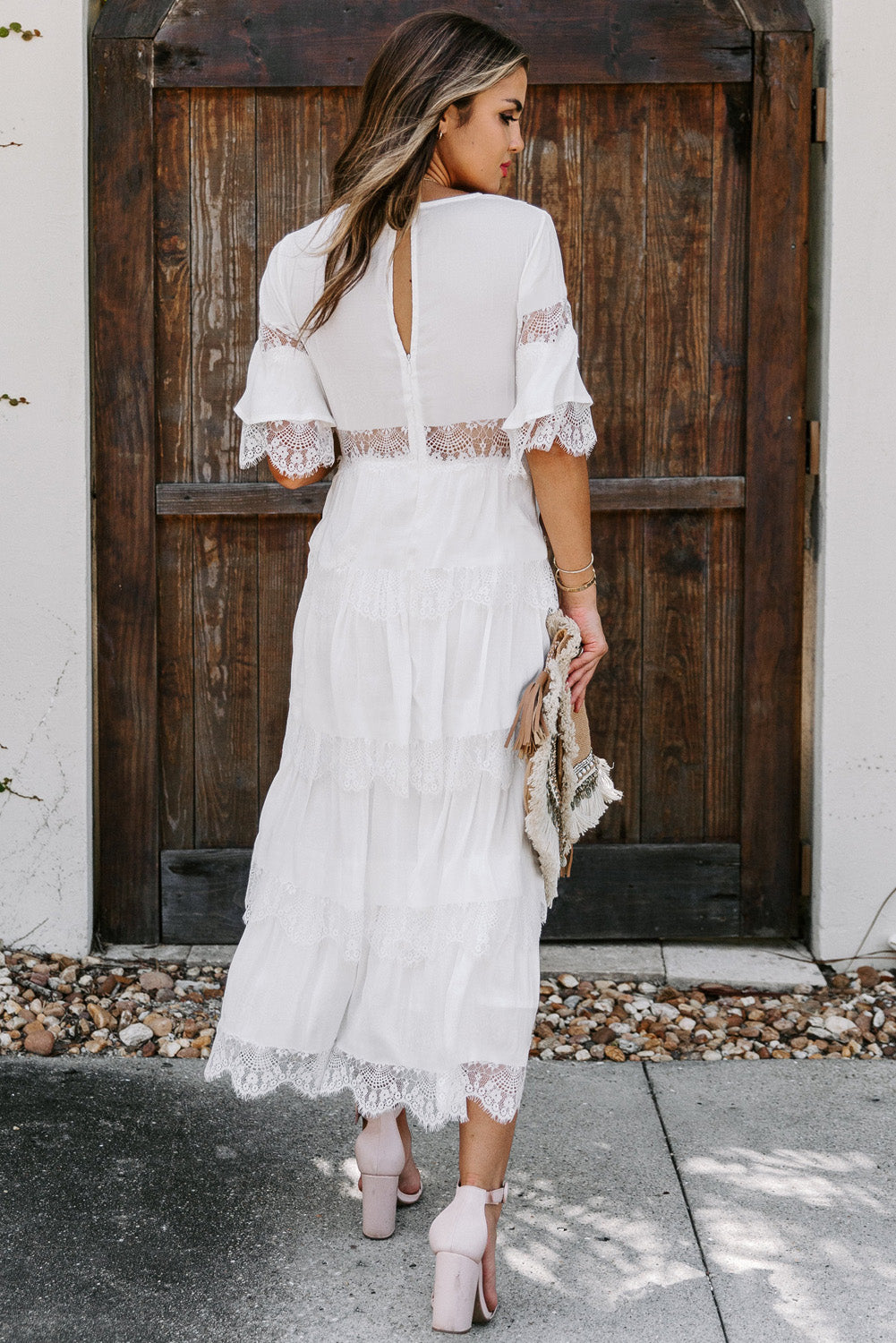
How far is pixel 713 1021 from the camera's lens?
329 centimetres

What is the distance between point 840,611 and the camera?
3.42 meters

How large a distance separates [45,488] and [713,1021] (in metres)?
2.12

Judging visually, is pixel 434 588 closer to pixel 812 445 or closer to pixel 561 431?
pixel 561 431

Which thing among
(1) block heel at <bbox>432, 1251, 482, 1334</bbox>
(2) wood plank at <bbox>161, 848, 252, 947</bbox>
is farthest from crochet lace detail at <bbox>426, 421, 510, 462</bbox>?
(2) wood plank at <bbox>161, 848, 252, 947</bbox>

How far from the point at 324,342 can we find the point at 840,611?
1.83 meters

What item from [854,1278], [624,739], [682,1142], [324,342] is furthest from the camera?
[624,739]

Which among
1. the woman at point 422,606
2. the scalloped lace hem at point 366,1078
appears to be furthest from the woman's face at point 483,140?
the scalloped lace hem at point 366,1078

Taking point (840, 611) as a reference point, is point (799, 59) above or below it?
above

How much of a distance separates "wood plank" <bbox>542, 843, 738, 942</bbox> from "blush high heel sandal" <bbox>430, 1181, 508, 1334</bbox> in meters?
1.56

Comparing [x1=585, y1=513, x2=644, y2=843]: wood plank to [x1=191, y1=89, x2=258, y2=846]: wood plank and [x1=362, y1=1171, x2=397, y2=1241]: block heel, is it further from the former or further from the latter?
[x1=362, y1=1171, x2=397, y2=1241]: block heel

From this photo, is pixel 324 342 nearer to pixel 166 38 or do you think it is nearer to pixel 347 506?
pixel 347 506

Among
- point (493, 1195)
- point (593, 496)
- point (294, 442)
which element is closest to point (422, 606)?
point (294, 442)

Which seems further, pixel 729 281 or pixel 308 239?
pixel 729 281

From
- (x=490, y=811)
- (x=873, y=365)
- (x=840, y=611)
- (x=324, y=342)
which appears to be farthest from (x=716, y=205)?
(x=490, y=811)
